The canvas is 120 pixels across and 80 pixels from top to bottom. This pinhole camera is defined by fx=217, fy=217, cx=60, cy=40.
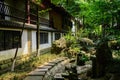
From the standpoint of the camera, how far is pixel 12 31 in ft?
54.1

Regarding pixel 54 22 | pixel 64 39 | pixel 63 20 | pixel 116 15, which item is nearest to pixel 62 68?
pixel 64 39

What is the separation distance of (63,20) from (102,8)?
Result: 2895 centimetres

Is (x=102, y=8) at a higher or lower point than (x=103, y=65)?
higher

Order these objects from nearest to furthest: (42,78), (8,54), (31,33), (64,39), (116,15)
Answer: (116,15)
(42,78)
(8,54)
(31,33)
(64,39)

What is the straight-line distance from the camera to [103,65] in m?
12.5

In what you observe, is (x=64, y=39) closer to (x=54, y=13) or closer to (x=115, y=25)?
(x=54, y=13)

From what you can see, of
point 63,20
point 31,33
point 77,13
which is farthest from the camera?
point 77,13

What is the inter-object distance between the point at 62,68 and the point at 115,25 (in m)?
7.91

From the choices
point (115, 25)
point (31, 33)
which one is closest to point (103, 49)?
point (115, 25)

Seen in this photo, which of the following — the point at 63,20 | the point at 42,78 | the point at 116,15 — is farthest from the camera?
the point at 63,20

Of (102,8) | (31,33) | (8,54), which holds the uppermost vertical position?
(102,8)

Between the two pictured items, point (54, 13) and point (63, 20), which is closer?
point (54, 13)

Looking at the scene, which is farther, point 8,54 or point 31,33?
point 31,33

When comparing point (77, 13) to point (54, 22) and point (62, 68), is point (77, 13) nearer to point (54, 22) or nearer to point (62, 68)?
point (54, 22)
